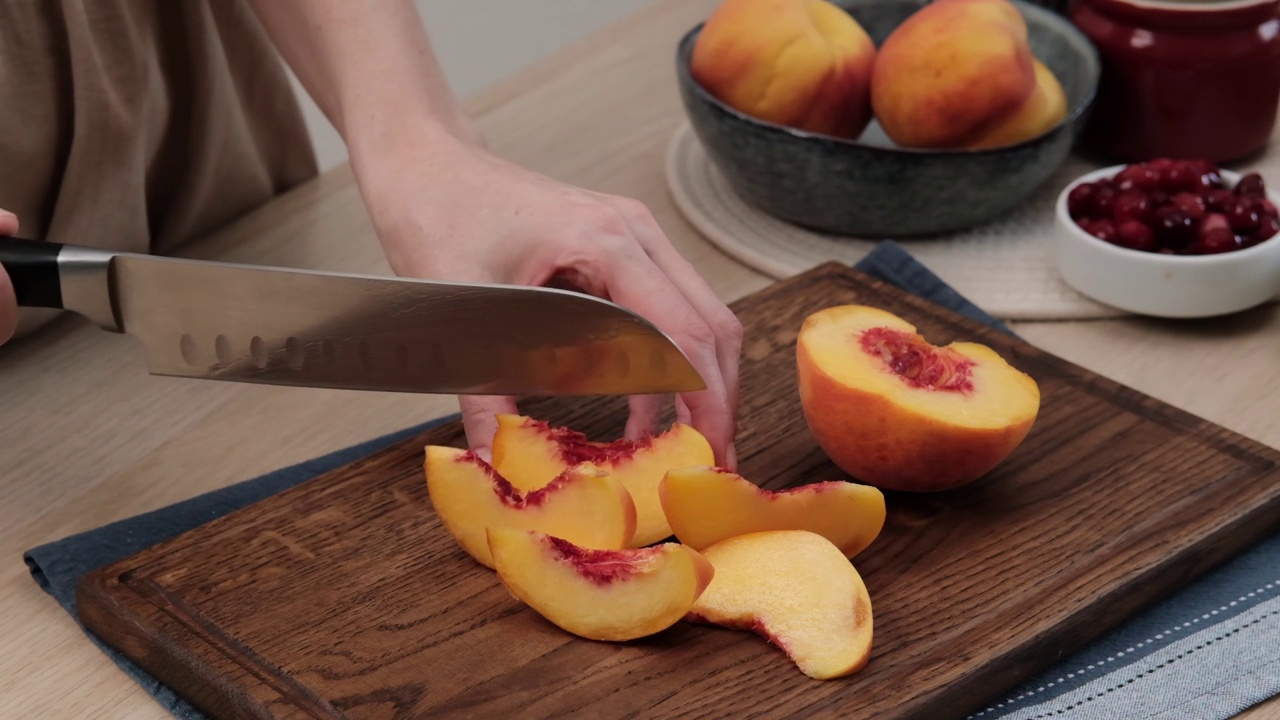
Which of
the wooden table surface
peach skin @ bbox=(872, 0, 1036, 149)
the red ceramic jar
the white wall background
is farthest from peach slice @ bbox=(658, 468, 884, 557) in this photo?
the white wall background

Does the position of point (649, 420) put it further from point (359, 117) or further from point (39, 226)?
point (39, 226)

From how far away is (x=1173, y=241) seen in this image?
151 cm

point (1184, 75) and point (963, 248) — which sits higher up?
point (1184, 75)

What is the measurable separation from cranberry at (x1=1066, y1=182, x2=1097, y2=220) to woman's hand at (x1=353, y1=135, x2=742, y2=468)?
0.55 metres

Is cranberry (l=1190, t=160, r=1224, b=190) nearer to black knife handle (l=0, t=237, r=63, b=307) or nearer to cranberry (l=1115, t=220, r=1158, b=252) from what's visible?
cranberry (l=1115, t=220, r=1158, b=252)

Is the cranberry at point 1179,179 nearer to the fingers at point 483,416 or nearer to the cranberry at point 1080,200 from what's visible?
the cranberry at point 1080,200

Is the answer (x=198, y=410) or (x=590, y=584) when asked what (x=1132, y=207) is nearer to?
(x=590, y=584)

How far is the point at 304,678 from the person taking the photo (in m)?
1.01

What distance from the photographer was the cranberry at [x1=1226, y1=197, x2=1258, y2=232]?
1.50 metres

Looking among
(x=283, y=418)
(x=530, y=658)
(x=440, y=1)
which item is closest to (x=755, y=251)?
(x=283, y=418)

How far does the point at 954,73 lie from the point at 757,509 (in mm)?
713

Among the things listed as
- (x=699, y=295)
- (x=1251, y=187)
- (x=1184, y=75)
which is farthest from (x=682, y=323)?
(x=1184, y=75)

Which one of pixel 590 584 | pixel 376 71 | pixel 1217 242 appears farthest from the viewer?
pixel 1217 242

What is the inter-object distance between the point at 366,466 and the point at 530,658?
0.30 metres
